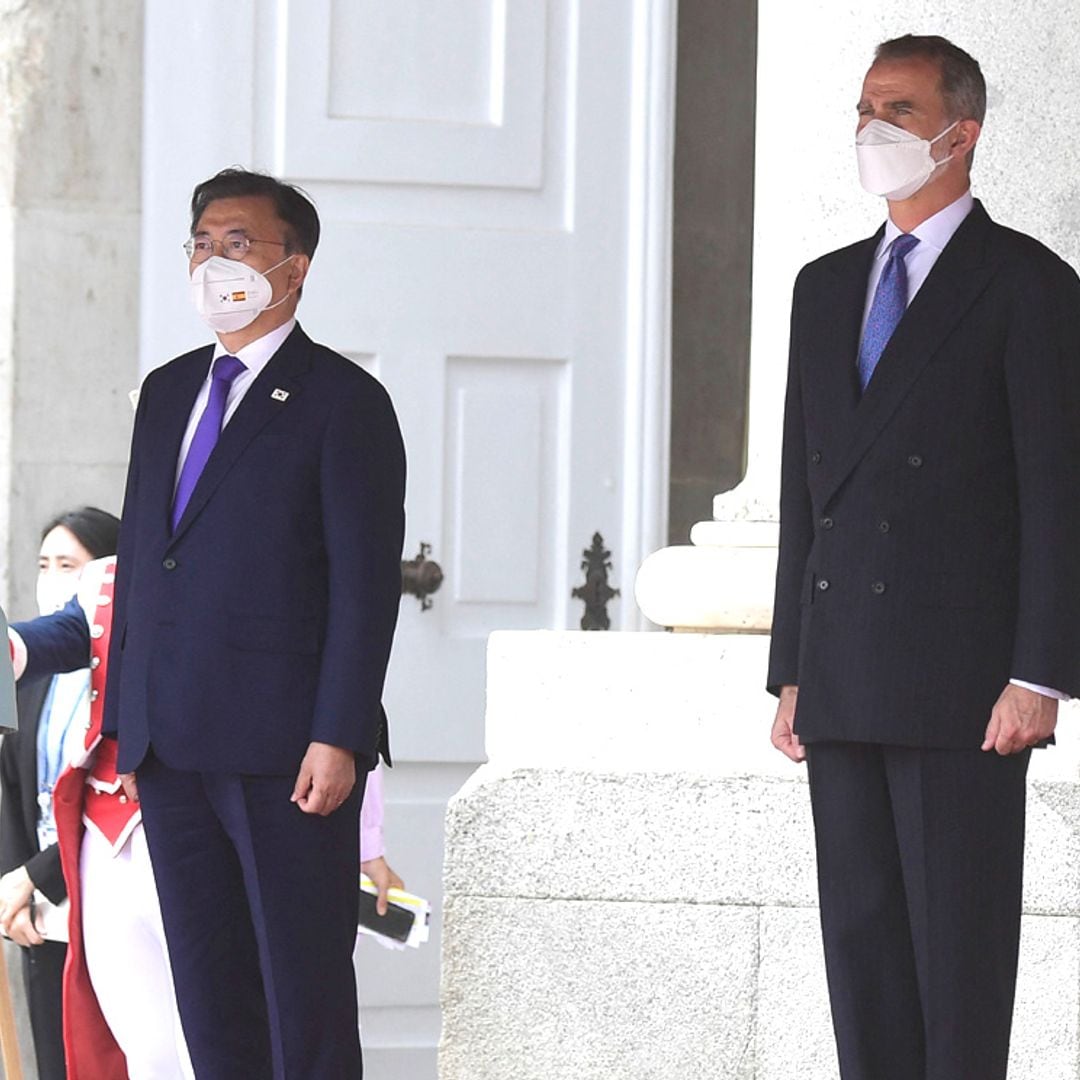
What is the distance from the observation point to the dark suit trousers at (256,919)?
9.84 ft

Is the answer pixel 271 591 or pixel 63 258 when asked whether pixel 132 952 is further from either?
pixel 63 258

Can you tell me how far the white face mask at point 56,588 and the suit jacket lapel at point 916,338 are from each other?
6.60 ft

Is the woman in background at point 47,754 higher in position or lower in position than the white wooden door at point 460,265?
lower

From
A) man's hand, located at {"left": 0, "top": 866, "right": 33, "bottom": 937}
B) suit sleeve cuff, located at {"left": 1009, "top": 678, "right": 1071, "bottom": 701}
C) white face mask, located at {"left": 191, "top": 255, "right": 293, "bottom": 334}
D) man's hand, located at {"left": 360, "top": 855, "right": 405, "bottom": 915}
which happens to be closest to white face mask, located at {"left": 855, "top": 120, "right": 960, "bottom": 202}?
suit sleeve cuff, located at {"left": 1009, "top": 678, "right": 1071, "bottom": 701}

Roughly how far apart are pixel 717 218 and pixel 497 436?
728mm

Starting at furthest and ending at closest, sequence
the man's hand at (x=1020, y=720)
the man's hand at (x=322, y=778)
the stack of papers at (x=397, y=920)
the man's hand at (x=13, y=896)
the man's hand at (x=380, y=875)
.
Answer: the man's hand at (x=13, y=896)
the man's hand at (x=380, y=875)
the stack of papers at (x=397, y=920)
the man's hand at (x=322, y=778)
the man's hand at (x=1020, y=720)

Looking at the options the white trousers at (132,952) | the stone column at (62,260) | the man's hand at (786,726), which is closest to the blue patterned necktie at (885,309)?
the man's hand at (786,726)

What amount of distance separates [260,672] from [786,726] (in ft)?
2.22

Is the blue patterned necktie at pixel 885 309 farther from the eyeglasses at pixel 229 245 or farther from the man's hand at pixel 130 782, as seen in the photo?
the man's hand at pixel 130 782

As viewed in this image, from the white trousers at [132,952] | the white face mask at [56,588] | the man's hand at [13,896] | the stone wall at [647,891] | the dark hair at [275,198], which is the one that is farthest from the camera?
the white face mask at [56,588]

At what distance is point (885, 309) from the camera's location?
2822 millimetres

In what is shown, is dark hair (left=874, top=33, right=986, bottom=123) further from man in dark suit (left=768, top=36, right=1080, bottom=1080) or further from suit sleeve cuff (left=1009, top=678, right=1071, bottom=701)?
suit sleeve cuff (left=1009, top=678, right=1071, bottom=701)

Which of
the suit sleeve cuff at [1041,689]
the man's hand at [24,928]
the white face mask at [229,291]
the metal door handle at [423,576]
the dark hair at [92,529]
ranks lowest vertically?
the man's hand at [24,928]

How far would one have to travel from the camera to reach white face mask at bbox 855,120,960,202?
2.80 m
